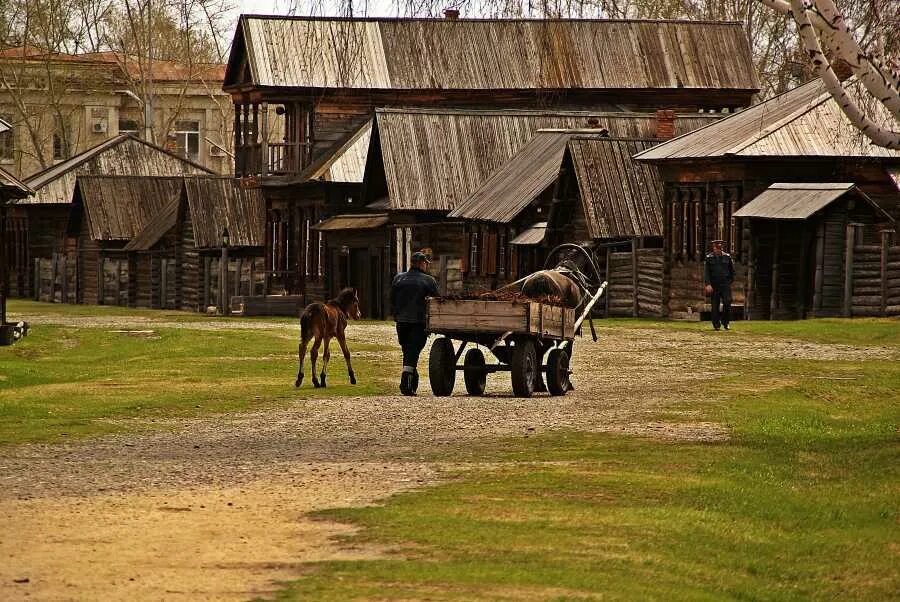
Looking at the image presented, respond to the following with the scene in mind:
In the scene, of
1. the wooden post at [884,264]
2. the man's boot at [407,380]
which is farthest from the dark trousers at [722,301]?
the man's boot at [407,380]

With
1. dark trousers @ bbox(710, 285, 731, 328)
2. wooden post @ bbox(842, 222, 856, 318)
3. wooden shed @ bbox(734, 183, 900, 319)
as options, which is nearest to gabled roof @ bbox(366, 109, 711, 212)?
wooden shed @ bbox(734, 183, 900, 319)

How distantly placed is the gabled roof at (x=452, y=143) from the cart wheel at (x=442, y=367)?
1064 inches

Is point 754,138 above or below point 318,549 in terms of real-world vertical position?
above

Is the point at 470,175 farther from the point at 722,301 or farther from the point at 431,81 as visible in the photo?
the point at 722,301

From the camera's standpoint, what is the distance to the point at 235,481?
13852 mm

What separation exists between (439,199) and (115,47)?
47894mm

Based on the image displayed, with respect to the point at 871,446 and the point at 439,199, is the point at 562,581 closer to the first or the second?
the point at 871,446

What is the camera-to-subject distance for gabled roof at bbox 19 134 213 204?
76.3 meters

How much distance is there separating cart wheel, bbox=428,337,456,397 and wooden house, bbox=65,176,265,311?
36.0m

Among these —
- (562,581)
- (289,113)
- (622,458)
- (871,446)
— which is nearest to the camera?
(562,581)

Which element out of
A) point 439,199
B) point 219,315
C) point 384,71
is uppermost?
point 384,71

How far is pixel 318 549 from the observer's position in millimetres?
10758

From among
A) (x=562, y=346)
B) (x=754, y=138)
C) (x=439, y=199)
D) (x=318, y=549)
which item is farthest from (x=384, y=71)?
(x=318, y=549)

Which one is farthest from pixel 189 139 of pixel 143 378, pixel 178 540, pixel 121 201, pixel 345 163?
pixel 178 540
